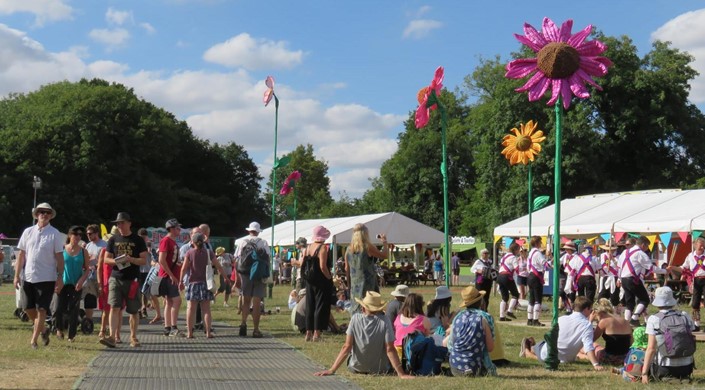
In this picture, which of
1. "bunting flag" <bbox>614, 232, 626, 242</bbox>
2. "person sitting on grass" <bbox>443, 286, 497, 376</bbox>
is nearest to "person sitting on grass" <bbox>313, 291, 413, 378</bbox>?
"person sitting on grass" <bbox>443, 286, 497, 376</bbox>

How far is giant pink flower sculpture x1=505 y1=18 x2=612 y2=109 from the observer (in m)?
10.0

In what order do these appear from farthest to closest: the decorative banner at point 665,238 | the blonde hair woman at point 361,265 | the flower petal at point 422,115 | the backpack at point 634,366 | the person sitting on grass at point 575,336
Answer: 1. the decorative banner at point 665,238
2. the flower petal at point 422,115
3. the blonde hair woman at point 361,265
4. the person sitting on grass at point 575,336
5. the backpack at point 634,366

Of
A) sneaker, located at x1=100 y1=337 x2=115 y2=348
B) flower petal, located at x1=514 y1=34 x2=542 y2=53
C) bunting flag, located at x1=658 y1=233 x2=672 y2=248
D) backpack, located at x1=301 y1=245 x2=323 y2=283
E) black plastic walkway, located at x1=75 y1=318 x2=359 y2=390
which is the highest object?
flower petal, located at x1=514 y1=34 x2=542 y2=53

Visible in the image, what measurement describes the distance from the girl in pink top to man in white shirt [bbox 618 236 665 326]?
7265 millimetres

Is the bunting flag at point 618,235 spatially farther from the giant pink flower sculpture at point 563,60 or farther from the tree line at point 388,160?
the tree line at point 388,160

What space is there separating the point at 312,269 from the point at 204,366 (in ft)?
A: 11.4

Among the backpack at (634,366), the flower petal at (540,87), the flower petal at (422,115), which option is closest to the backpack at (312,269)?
the flower petal at (422,115)

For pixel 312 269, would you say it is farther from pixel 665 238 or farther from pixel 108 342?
pixel 665 238

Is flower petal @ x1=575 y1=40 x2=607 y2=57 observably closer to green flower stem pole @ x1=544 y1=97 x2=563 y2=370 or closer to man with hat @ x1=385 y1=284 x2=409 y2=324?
green flower stem pole @ x1=544 y1=97 x2=563 y2=370

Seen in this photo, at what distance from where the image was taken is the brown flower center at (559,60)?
1002cm

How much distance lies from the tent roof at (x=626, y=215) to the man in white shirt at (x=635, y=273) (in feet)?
21.1

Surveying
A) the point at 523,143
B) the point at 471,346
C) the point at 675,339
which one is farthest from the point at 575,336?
the point at 523,143

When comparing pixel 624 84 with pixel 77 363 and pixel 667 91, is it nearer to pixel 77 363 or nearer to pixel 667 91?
pixel 667 91

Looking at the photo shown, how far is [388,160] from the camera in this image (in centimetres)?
7944
